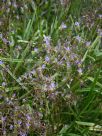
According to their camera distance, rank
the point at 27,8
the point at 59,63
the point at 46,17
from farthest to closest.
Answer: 1. the point at 46,17
2. the point at 27,8
3. the point at 59,63

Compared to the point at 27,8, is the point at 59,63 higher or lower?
lower

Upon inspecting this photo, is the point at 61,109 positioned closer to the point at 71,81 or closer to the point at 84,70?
the point at 71,81

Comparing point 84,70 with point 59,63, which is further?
point 84,70

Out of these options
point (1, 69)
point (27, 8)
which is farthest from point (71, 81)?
point (27, 8)

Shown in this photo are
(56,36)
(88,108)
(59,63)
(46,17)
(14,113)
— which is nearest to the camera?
(14,113)

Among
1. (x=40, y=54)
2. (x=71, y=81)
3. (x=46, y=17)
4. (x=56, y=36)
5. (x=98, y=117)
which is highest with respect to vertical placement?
(x=46, y=17)

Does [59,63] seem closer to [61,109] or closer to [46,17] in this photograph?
[61,109]
